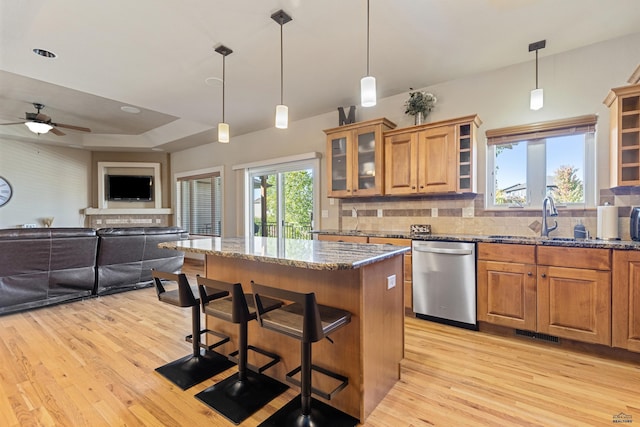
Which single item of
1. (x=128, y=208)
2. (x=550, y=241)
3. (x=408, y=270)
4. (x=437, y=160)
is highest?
(x=437, y=160)

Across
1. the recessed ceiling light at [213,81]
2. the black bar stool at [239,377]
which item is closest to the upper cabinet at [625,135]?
the black bar stool at [239,377]

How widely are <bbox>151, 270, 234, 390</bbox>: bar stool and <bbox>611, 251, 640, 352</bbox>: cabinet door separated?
290 centimetres

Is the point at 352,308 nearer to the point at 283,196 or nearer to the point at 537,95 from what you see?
the point at 537,95

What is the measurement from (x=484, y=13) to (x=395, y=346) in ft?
8.66

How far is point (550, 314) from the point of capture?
254 cm

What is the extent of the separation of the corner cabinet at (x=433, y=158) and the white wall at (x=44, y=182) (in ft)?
24.0

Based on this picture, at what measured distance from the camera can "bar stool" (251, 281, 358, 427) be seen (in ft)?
4.75

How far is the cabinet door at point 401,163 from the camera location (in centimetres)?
355

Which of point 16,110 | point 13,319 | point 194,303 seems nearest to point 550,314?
point 194,303

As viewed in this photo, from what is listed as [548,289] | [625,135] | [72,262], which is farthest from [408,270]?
[72,262]

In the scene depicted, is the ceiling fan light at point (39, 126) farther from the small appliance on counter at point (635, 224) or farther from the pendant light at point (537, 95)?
the small appliance on counter at point (635, 224)

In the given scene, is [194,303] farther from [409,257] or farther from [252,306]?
[409,257]

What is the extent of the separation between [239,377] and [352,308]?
3.05 feet

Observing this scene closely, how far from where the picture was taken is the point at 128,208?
7.44 metres
